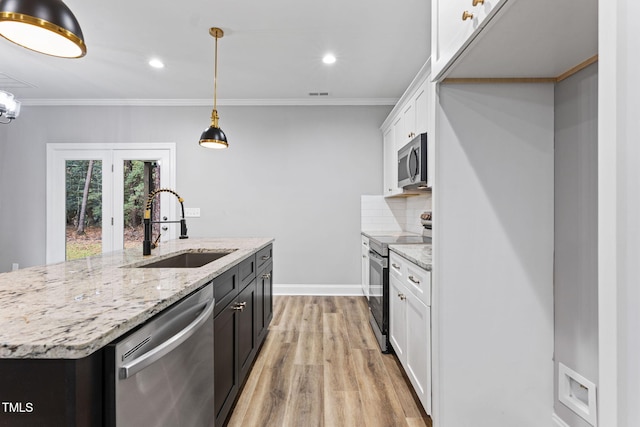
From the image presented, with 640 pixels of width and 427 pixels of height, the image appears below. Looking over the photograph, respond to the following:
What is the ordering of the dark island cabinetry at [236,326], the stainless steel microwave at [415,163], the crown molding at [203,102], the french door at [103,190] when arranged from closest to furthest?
the dark island cabinetry at [236,326] → the stainless steel microwave at [415,163] → the crown molding at [203,102] → the french door at [103,190]

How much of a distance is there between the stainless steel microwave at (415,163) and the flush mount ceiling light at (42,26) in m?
2.08

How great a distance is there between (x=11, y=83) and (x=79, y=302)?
4626 millimetres

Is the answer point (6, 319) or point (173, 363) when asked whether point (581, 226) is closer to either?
point (173, 363)

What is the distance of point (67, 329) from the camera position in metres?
0.70

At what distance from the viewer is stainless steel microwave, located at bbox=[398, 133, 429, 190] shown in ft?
7.98

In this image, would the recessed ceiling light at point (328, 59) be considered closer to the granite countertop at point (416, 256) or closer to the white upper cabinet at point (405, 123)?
the white upper cabinet at point (405, 123)

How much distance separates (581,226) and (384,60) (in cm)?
259

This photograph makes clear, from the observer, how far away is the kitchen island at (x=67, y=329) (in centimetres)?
64

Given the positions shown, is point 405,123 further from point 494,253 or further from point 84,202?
point 84,202

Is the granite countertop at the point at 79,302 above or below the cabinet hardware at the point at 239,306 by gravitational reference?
above

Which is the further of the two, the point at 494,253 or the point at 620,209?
the point at 494,253

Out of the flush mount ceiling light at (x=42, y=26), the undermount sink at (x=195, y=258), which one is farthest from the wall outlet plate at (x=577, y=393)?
the flush mount ceiling light at (x=42, y=26)

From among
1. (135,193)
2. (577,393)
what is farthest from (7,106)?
(577,393)

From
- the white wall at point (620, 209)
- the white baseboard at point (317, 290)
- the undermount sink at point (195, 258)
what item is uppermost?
the white wall at point (620, 209)
